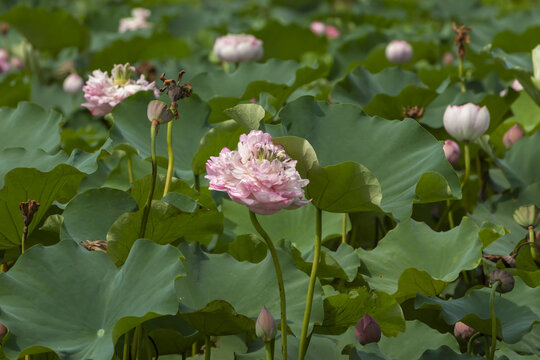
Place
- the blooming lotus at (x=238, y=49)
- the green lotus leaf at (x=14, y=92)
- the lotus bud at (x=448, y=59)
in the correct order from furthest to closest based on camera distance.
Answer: the lotus bud at (x=448, y=59) < the green lotus leaf at (x=14, y=92) < the blooming lotus at (x=238, y=49)

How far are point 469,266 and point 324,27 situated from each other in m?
2.56

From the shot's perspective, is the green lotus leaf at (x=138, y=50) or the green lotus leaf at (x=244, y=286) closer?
the green lotus leaf at (x=244, y=286)

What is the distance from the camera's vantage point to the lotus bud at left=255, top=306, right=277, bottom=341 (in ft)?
3.08

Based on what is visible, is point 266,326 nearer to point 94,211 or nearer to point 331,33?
point 94,211

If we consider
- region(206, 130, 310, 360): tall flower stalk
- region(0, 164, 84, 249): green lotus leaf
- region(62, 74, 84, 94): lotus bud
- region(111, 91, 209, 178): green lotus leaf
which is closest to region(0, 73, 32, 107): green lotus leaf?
region(62, 74, 84, 94): lotus bud

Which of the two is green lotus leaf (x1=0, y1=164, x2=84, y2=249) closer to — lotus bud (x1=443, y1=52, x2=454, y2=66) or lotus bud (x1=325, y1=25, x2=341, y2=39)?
lotus bud (x1=443, y1=52, x2=454, y2=66)

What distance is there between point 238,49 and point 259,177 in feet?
4.45

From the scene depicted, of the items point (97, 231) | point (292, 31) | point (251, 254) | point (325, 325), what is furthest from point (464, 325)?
point (292, 31)

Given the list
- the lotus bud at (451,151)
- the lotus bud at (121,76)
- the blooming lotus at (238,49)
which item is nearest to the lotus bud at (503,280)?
the lotus bud at (451,151)

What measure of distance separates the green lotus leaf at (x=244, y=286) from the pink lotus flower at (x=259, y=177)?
9.0 inches

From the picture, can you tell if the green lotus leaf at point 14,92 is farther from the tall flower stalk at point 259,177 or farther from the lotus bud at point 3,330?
the tall flower stalk at point 259,177

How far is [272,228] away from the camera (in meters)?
1.44

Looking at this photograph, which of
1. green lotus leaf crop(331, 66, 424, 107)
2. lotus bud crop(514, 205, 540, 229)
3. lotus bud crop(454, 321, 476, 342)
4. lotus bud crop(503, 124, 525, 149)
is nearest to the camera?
lotus bud crop(454, 321, 476, 342)

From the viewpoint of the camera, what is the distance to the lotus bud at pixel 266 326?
94cm
